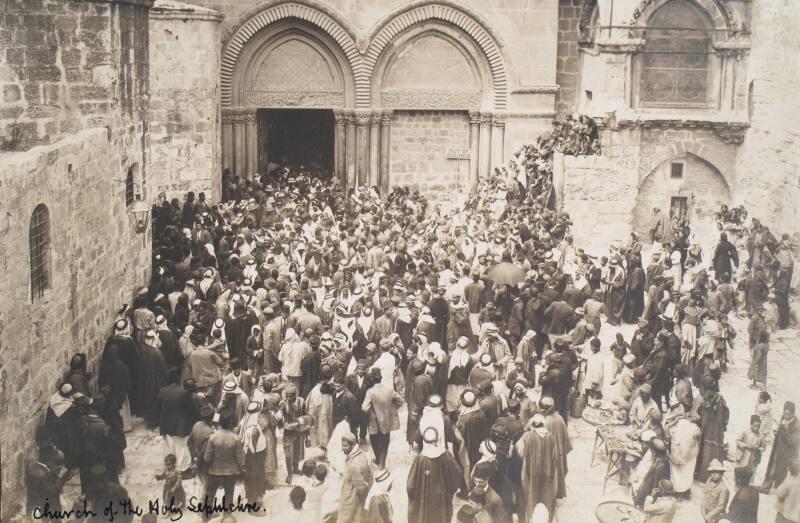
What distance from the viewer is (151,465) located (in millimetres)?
13406

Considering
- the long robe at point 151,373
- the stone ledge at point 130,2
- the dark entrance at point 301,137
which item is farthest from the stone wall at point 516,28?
the long robe at point 151,373

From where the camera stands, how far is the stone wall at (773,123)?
1952cm

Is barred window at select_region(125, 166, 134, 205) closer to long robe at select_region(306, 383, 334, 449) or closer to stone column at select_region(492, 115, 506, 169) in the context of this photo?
long robe at select_region(306, 383, 334, 449)

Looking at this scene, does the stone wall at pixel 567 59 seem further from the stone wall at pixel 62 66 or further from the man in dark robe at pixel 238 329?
the man in dark robe at pixel 238 329

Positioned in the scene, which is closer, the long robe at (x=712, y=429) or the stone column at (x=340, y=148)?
the long robe at (x=712, y=429)

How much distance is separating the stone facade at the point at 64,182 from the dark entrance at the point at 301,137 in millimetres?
13773

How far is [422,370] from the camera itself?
13875 millimetres

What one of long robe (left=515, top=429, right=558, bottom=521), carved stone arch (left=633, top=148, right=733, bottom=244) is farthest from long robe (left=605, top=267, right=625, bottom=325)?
long robe (left=515, top=429, right=558, bottom=521)

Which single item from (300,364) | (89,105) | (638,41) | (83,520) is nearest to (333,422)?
(300,364)

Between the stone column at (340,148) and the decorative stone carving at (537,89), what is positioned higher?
the decorative stone carving at (537,89)

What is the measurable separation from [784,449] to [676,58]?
14737 mm

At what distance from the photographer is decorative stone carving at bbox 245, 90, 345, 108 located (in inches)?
1091

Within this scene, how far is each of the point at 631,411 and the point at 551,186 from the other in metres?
11.7

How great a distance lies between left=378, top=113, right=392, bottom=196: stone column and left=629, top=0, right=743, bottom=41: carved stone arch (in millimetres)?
7312
